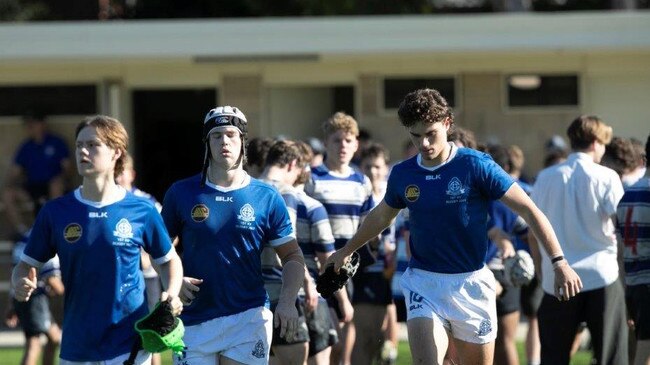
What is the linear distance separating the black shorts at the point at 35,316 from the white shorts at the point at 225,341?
4329 mm

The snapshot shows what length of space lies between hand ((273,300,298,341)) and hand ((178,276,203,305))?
1.52 feet

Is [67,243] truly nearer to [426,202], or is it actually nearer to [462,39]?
[426,202]

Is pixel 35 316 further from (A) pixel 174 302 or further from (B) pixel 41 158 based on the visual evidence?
(B) pixel 41 158

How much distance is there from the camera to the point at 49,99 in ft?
58.5

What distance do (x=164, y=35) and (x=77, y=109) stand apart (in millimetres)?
1726

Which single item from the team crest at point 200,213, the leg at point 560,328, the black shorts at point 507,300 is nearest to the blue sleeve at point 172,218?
the team crest at point 200,213

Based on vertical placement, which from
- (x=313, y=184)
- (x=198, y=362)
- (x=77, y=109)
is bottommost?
(x=198, y=362)

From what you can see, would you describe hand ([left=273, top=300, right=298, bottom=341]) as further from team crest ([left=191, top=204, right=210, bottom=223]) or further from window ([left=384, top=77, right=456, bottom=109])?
window ([left=384, top=77, right=456, bottom=109])

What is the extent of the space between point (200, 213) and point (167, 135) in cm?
1318

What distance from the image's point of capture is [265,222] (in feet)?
24.1

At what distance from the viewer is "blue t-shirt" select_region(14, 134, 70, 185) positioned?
17.3 metres

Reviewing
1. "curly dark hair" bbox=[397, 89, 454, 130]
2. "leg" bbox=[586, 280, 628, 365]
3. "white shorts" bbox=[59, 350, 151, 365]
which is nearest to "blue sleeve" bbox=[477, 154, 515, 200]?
"curly dark hair" bbox=[397, 89, 454, 130]

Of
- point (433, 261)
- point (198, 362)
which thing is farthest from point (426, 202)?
point (198, 362)

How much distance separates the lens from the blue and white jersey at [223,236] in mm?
7270
